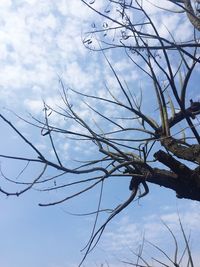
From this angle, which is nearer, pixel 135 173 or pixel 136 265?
pixel 135 173

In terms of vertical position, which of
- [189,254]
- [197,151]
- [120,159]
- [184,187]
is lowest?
[189,254]

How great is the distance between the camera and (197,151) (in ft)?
16.5

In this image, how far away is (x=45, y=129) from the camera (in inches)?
175

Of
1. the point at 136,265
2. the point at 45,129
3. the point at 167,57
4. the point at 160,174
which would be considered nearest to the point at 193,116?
the point at 160,174

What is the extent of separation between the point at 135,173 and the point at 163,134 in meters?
0.67

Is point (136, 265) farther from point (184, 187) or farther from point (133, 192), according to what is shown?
point (184, 187)

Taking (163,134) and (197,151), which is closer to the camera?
(197,151)

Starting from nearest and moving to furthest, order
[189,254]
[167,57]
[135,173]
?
1. [167,57]
2. [135,173]
3. [189,254]

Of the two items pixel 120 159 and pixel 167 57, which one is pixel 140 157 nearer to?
pixel 120 159

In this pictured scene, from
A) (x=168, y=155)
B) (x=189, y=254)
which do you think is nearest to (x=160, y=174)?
(x=168, y=155)

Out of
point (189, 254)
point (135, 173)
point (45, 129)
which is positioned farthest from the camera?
point (189, 254)

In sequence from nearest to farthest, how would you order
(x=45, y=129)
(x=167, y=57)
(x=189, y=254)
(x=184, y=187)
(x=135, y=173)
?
(x=167, y=57)
(x=45, y=129)
(x=184, y=187)
(x=135, y=173)
(x=189, y=254)

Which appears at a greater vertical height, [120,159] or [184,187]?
[120,159]

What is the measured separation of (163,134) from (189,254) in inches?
76.5
